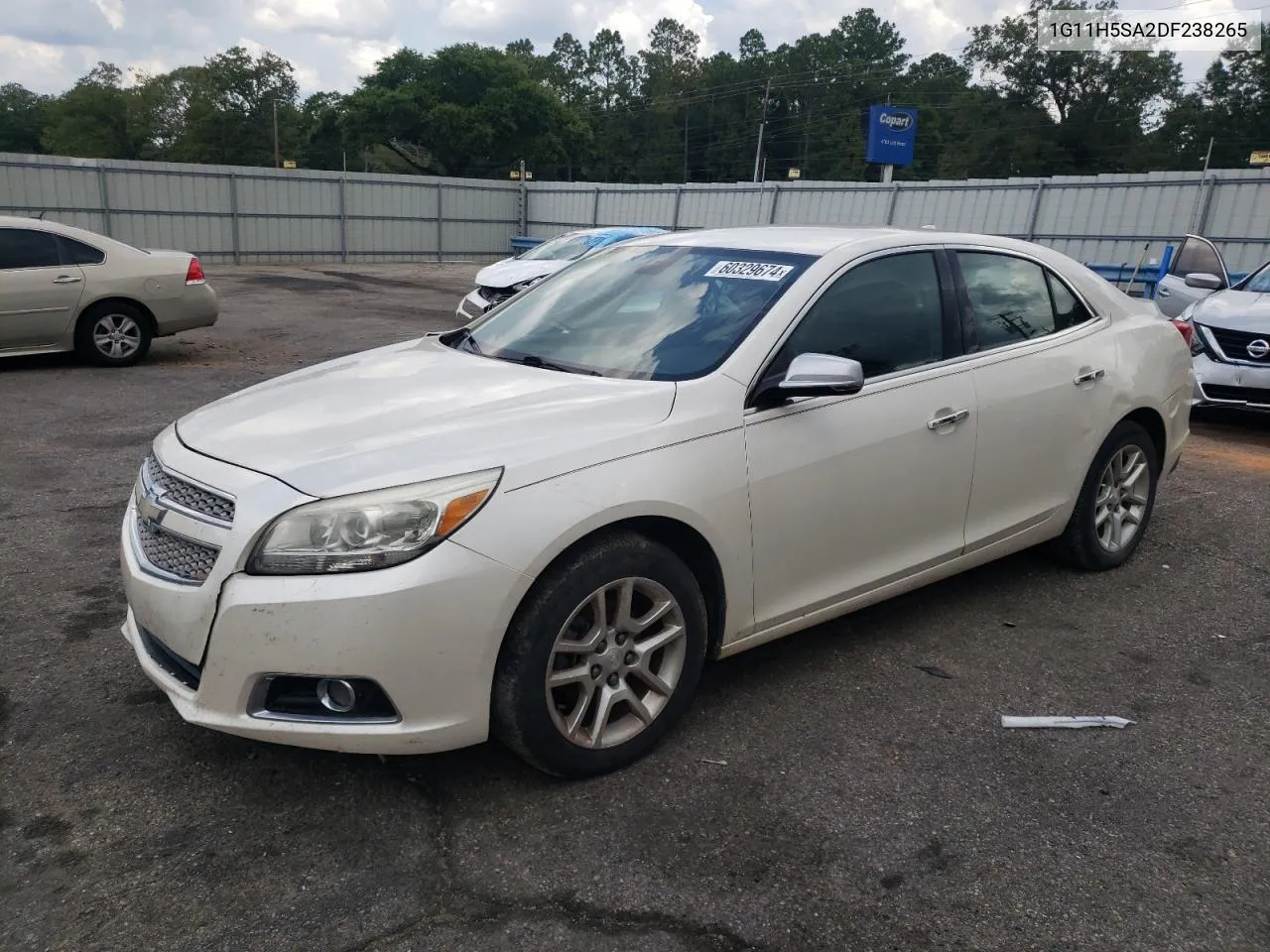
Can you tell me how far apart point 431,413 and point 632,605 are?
2.76 ft

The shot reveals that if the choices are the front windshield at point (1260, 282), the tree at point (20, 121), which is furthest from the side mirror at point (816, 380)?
the tree at point (20, 121)

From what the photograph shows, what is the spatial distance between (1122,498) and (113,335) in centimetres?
952

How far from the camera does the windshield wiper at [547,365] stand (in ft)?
11.7

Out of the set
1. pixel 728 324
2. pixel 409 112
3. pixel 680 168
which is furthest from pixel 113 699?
pixel 680 168

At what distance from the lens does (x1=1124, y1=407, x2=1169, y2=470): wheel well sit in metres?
4.91

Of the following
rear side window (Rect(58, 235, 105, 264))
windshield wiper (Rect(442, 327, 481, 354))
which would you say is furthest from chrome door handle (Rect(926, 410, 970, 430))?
rear side window (Rect(58, 235, 105, 264))

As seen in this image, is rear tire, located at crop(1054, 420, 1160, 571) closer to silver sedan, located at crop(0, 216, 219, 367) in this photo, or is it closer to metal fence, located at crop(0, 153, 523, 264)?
silver sedan, located at crop(0, 216, 219, 367)

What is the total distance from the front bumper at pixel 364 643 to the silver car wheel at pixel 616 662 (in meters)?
0.26

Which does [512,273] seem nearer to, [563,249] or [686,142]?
[563,249]

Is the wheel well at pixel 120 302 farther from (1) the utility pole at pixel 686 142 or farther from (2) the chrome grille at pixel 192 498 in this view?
(1) the utility pole at pixel 686 142

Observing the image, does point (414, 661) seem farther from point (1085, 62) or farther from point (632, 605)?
point (1085, 62)

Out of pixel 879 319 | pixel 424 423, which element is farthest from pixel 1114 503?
pixel 424 423

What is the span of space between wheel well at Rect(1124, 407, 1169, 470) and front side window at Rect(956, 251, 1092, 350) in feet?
1.74

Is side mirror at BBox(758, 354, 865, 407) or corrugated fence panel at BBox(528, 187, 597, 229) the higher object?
side mirror at BBox(758, 354, 865, 407)
